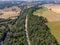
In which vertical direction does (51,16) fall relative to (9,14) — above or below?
above

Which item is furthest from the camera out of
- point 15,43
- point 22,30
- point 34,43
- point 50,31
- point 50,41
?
point 22,30

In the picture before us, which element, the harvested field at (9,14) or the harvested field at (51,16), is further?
the harvested field at (9,14)

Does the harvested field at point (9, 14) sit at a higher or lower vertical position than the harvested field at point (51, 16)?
lower

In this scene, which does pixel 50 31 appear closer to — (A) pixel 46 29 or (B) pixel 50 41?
(A) pixel 46 29

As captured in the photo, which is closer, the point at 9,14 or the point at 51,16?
the point at 51,16

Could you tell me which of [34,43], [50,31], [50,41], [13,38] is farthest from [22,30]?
[50,41]

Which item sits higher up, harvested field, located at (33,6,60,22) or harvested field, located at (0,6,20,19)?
harvested field, located at (33,6,60,22)

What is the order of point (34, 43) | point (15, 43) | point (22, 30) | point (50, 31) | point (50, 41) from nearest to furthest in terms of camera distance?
point (50, 41), point (34, 43), point (15, 43), point (50, 31), point (22, 30)

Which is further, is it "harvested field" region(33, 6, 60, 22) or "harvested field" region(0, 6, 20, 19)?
"harvested field" region(0, 6, 20, 19)

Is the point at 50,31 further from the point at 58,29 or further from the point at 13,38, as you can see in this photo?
the point at 13,38

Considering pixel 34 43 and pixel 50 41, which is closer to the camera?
pixel 50 41
